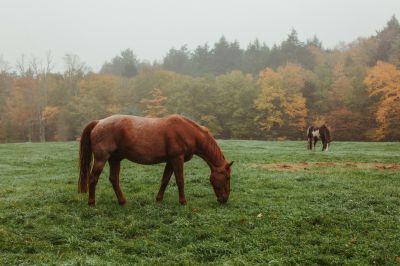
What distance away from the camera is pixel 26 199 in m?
10.4

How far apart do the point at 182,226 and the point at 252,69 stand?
291ft

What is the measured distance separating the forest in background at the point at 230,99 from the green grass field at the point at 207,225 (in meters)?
41.6

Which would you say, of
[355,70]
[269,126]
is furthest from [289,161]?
[355,70]

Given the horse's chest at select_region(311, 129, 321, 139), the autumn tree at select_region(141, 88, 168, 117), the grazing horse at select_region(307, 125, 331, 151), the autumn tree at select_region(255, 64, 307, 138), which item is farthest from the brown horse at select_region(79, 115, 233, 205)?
the autumn tree at select_region(141, 88, 168, 117)

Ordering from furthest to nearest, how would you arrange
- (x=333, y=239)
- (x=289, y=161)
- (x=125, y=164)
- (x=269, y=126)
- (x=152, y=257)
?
(x=269, y=126) < (x=289, y=161) < (x=125, y=164) < (x=333, y=239) < (x=152, y=257)

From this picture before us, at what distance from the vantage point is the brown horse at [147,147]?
966 centimetres

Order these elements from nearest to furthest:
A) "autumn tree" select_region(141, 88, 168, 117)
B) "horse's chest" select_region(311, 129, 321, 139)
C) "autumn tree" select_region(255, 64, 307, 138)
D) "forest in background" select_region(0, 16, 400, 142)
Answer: "horse's chest" select_region(311, 129, 321, 139) → "forest in background" select_region(0, 16, 400, 142) → "autumn tree" select_region(255, 64, 307, 138) → "autumn tree" select_region(141, 88, 168, 117)

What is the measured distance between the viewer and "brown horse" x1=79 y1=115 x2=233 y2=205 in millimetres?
9664

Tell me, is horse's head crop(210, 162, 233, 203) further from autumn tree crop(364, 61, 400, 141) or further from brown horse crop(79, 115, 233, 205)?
autumn tree crop(364, 61, 400, 141)

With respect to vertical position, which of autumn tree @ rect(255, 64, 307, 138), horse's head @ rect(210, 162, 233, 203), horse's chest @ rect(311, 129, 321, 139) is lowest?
horse's head @ rect(210, 162, 233, 203)

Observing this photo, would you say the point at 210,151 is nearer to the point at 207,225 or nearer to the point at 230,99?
the point at 207,225

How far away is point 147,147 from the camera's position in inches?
387

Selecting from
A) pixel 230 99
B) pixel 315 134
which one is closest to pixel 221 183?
pixel 315 134

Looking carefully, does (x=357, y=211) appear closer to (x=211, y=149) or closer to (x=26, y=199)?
(x=211, y=149)
